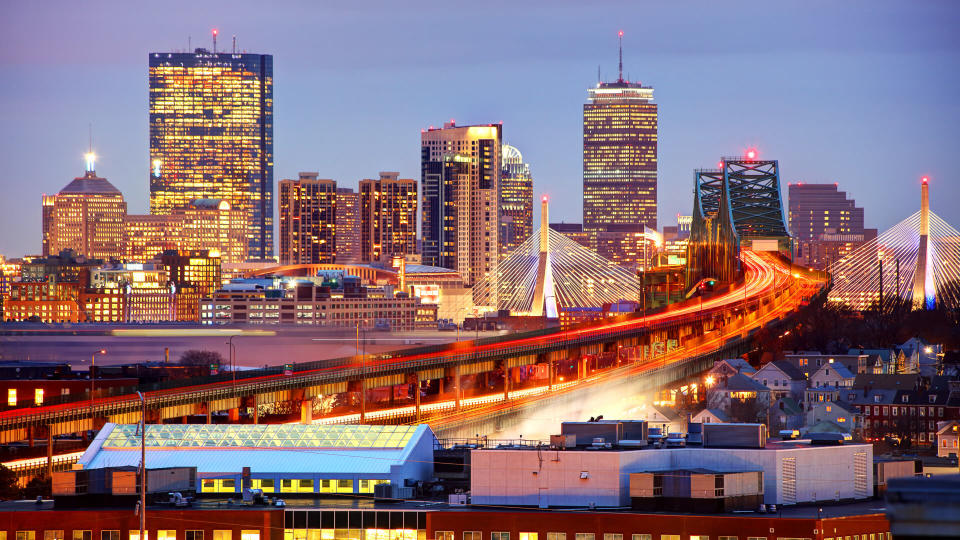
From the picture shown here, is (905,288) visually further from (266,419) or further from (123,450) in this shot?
(123,450)

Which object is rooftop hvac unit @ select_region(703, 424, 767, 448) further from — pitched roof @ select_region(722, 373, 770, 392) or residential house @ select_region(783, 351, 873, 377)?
residential house @ select_region(783, 351, 873, 377)

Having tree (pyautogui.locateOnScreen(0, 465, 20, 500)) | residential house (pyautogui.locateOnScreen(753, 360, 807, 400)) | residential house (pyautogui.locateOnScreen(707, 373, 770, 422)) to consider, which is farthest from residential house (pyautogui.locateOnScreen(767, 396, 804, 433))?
tree (pyautogui.locateOnScreen(0, 465, 20, 500))

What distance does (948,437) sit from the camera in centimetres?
7919

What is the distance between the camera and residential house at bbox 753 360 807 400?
97056mm

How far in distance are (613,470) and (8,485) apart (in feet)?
89.0

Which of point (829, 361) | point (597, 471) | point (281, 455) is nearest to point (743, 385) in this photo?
point (829, 361)

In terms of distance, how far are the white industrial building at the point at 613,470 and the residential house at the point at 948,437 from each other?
36451 mm

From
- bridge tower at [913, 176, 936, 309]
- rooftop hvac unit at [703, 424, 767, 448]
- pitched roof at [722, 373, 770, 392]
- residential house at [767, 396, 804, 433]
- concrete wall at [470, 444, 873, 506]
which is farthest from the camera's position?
bridge tower at [913, 176, 936, 309]

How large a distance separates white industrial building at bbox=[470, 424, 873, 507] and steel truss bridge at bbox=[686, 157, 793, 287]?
115306 mm

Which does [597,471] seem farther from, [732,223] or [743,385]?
[732,223]

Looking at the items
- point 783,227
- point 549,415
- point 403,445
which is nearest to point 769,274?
point 783,227

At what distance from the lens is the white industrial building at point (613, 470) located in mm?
38938

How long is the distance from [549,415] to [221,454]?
43.6 meters

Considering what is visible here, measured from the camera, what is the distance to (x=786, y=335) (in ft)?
414
